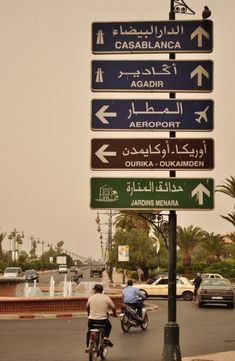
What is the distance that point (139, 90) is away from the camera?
11.8 metres

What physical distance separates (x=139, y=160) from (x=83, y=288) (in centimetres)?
2390

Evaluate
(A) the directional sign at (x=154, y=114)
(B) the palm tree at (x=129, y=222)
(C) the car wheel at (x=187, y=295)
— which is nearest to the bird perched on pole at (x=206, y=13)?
(A) the directional sign at (x=154, y=114)

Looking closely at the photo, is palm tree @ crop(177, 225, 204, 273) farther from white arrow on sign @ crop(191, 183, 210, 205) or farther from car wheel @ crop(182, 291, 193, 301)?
white arrow on sign @ crop(191, 183, 210, 205)

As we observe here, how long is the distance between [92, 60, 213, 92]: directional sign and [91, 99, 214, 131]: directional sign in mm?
219

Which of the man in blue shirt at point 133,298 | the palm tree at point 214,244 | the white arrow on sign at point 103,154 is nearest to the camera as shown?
the white arrow on sign at point 103,154

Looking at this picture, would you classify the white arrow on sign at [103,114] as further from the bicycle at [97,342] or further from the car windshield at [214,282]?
the car windshield at [214,282]

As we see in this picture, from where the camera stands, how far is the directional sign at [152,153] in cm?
1169

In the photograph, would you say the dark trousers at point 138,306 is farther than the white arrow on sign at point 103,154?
Yes

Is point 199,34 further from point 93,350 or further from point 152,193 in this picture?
point 93,350

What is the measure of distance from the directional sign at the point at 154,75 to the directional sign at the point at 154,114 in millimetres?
219

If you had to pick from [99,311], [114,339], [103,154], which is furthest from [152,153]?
[114,339]

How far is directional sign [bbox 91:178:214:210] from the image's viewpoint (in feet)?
38.4

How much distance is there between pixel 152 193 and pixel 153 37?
2.65 m

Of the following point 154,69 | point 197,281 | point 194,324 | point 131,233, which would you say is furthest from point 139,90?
point 131,233
